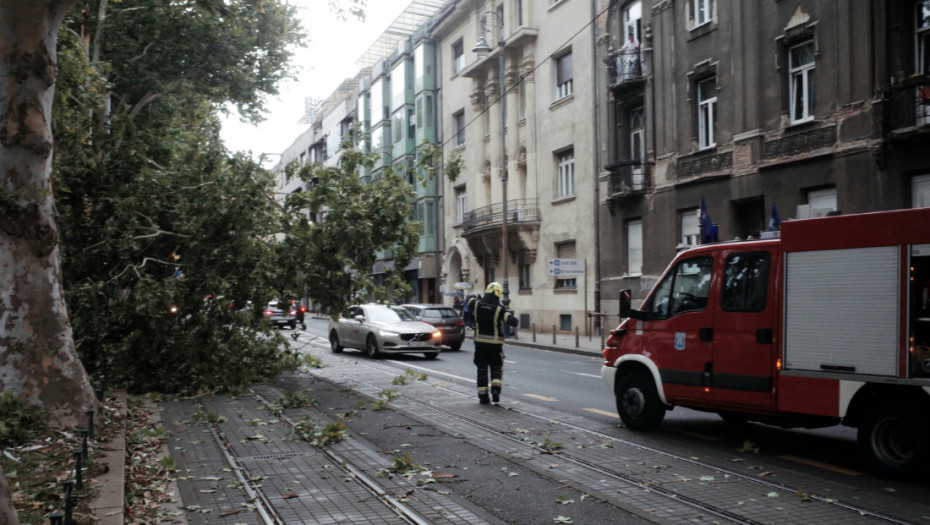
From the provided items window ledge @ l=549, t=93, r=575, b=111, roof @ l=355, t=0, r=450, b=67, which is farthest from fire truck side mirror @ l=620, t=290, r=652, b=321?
roof @ l=355, t=0, r=450, b=67

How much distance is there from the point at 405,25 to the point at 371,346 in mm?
36886

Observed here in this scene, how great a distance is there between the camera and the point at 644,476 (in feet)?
23.9

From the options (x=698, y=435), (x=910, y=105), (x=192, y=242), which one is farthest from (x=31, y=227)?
(x=910, y=105)

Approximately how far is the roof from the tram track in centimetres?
4053

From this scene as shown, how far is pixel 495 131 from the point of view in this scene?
38.9 metres

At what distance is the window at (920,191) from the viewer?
18250 millimetres

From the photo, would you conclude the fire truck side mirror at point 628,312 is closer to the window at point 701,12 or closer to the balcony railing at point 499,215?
the window at point 701,12

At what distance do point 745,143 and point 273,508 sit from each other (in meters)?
20.0

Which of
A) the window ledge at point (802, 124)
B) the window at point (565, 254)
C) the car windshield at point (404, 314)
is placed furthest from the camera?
the window at point (565, 254)

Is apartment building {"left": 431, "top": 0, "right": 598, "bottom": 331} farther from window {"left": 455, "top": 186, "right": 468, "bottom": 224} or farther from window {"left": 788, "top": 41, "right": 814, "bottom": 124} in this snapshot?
window {"left": 788, "top": 41, "right": 814, "bottom": 124}

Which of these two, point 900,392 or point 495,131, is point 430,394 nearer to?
point 900,392

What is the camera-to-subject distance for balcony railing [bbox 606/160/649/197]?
2788 centimetres

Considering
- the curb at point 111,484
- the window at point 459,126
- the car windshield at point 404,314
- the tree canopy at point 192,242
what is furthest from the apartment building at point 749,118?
the window at point 459,126

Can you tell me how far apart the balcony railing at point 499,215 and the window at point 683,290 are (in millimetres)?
25708
